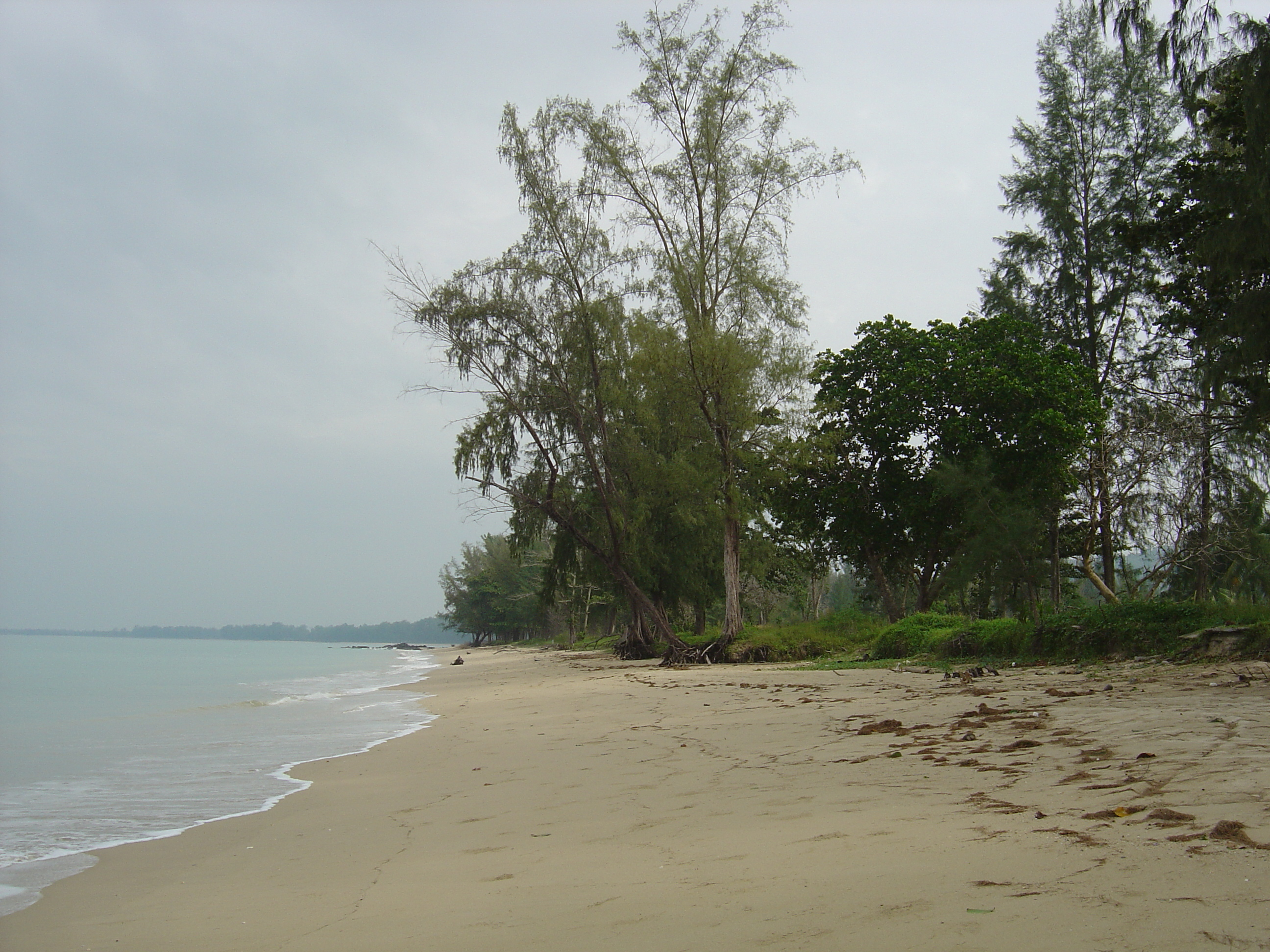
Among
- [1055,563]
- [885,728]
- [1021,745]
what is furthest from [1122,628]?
[1055,563]

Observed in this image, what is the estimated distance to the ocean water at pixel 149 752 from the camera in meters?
5.05

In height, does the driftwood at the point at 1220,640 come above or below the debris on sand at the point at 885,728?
above

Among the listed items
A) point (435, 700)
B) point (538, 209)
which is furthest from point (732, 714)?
point (538, 209)

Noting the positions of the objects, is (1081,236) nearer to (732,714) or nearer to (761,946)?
(732,714)

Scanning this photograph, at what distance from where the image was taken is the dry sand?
2.21 m

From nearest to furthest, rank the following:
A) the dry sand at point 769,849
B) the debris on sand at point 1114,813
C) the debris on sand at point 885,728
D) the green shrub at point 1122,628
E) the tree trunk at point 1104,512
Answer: the dry sand at point 769,849 < the debris on sand at point 1114,813 < the debris on sand at point 885,728 < the green shrub at point 1122,628 < the tree trunk at point 1104,512

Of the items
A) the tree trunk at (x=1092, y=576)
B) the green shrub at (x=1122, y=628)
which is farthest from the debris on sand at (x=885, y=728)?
the tree trunk at (x=1092, y=576)

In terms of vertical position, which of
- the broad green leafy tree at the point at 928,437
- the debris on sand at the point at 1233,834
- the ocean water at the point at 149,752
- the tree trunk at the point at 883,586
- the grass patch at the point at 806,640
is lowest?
the ocean water at the point at 149,752

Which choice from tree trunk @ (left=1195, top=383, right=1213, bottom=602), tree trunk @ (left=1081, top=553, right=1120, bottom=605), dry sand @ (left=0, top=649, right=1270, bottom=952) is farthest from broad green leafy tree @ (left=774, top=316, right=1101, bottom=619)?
dry sand @ (left=0, top=649, right=1270, bottom=952)

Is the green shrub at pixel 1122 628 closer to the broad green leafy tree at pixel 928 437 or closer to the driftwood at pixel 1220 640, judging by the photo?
the driftwood at pixel 1220 640

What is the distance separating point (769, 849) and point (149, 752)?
841 cm

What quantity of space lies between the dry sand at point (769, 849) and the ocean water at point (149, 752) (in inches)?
20.2

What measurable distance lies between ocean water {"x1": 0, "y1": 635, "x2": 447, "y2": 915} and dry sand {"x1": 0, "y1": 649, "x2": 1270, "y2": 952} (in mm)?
514

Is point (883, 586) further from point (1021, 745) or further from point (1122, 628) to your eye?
point (1021, 745)
